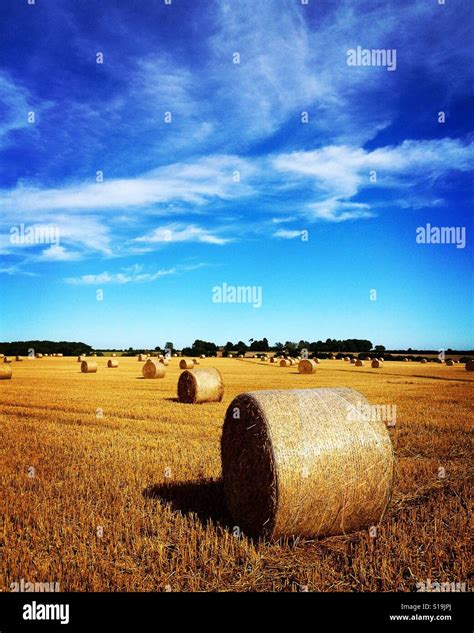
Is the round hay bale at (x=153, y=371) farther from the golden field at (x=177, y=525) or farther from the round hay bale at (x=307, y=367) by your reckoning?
the golden field at (x=177, y=525)

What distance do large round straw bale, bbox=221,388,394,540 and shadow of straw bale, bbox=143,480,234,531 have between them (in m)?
0.31

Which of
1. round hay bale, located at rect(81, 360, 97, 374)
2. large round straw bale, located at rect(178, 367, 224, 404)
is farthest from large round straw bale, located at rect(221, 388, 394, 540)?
round hay bale, located at rect(81, 360, 97, 374)

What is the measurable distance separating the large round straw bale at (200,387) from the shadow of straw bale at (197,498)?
10.2 m

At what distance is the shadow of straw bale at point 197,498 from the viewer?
254 inches

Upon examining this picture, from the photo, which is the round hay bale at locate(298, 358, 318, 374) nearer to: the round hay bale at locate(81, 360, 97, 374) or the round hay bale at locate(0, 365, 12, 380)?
the round hay bale at locate(81, 360, 97, 374)

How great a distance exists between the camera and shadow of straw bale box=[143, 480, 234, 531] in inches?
254

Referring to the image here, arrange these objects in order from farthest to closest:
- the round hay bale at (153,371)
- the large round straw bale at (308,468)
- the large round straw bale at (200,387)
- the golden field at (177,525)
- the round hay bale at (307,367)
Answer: the round hay bale at (307,367), the round hay bale at (153,371), the large round straw bale at (200,387), the large round straw bale at (308,468), the golden field at (177,525)

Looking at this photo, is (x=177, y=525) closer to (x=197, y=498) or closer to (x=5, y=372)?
(x=197, y=498)

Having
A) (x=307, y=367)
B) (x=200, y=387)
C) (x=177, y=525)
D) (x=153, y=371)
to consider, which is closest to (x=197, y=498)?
(x=177, y=525)

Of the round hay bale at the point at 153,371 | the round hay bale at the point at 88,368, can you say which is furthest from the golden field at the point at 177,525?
the round hay bale at the point at 88,368

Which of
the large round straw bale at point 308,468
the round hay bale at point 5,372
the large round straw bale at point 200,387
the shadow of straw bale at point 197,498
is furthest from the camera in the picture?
the round hay bale at point 5,372

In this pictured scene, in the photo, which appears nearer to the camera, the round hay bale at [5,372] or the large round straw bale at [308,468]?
the large round straw bale at [308,468]

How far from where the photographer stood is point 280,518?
5.60 meters
